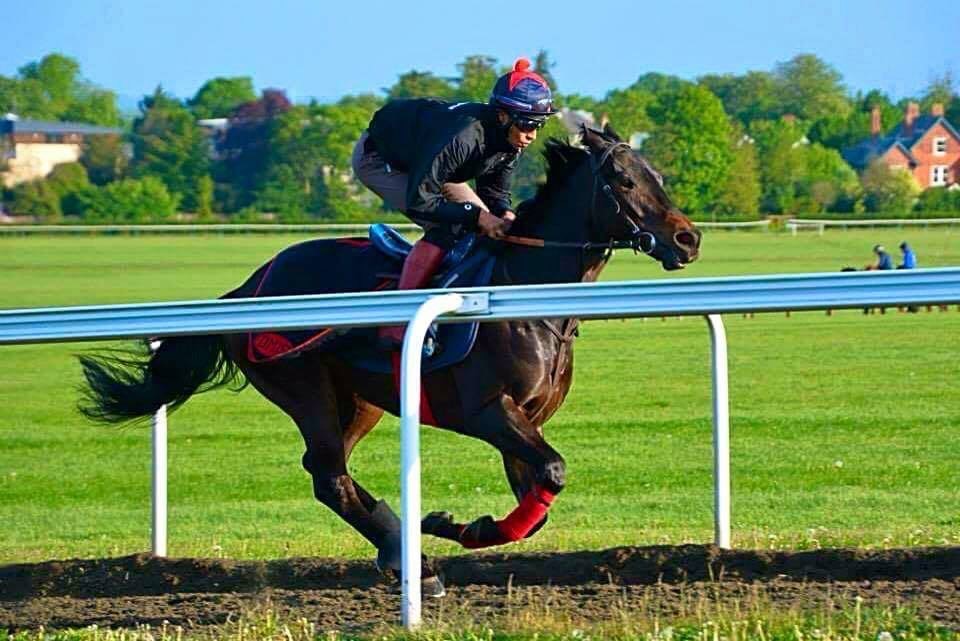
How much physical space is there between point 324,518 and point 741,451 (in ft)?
11.3

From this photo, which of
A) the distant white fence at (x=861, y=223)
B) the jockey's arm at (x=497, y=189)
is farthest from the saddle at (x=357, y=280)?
the distant white fence at (x=861, y=223)

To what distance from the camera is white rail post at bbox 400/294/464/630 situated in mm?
4754

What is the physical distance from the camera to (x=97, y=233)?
67.0m

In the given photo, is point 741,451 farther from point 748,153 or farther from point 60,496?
point 748,153

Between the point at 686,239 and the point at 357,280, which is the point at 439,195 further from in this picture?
the point at 686,239

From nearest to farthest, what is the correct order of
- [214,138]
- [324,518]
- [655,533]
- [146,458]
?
[655,533], [324,518], [146,458], [214,138]

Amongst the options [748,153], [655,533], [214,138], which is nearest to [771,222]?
[748,153]

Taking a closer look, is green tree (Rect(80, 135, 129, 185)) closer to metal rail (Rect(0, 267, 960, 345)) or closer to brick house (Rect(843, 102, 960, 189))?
brick house (Rect(843, 102, 960, 189))

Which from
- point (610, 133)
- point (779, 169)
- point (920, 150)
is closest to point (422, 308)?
point (610, 133)

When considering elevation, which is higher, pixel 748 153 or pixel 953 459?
pixel 748 153

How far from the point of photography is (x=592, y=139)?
6734mm

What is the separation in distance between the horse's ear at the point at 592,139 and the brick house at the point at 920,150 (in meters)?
65.7

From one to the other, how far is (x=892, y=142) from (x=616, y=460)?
7153 centimetres

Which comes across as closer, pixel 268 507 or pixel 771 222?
pixel 268 507
